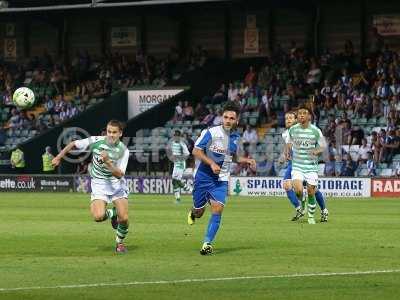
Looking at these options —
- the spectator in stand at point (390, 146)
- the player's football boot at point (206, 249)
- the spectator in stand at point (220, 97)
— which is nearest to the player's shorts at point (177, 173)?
the spectator in stand at point (390, 146)

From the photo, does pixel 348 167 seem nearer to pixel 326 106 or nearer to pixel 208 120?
pixel 326 106

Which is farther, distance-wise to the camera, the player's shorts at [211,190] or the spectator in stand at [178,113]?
the spectator in stand at [178,113]

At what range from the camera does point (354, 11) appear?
48094 millimetres

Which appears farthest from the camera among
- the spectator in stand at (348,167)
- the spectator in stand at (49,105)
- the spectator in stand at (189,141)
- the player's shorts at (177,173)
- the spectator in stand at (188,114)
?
the spectator in stand at (49,105)

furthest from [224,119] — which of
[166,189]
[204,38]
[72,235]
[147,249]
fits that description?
[204,38]

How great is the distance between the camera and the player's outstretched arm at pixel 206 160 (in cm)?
1625

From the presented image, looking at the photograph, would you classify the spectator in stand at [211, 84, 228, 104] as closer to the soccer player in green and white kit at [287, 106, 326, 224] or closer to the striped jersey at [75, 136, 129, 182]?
the soccer player in green and white kit at [287, 106, 326, 224]

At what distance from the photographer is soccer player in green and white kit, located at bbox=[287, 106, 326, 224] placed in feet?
78.2

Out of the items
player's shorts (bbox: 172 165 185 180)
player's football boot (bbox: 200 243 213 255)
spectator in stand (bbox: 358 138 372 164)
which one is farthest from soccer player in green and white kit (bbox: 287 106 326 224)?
spectator in stand (bbox: 358 138 372 164)

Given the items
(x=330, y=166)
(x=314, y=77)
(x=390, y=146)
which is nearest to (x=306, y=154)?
(x=390, y=146)

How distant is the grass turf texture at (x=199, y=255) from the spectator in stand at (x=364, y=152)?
10983 millimetres

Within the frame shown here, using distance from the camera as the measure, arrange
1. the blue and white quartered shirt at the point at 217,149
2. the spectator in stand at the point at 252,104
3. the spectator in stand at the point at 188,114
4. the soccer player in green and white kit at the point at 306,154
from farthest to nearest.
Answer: the spectator in stand at the point at 188,114, the spectator in stand at the point at 252,104, the soccer player in green and white kit at the point at 306,154, the blue and white quartered shirt at the point at 217,149

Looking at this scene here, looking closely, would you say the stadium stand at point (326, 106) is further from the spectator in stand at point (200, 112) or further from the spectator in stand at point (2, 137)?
the spectator in stand at point (2, 137)

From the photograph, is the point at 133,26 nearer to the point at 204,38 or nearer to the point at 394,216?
the point at 204,38
